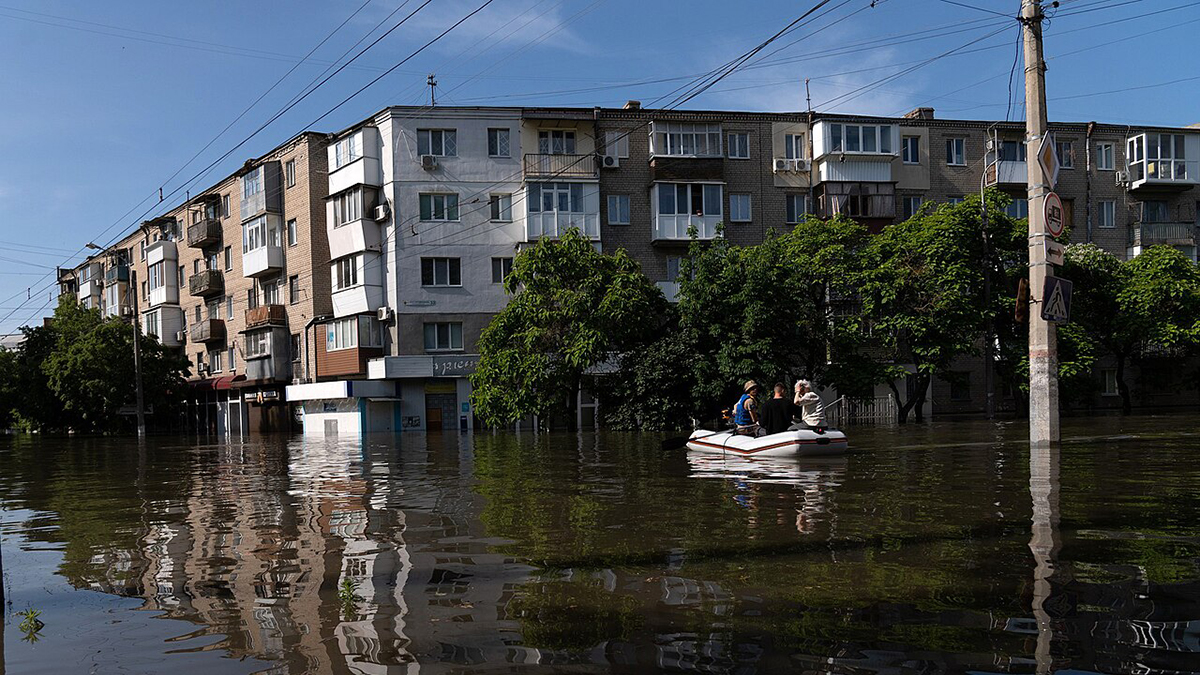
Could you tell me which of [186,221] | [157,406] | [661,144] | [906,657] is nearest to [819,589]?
Answer: [906,657]

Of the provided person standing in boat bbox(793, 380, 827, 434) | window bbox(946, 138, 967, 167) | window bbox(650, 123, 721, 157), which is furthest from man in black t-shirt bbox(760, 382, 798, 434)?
window bbox(946, 138, 967, 167)

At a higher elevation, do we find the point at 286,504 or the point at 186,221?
the point at 186,221

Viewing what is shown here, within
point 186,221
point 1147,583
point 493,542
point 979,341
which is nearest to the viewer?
point 1147,583

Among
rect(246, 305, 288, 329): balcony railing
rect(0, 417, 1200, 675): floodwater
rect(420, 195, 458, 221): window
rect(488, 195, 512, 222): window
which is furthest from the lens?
rect(246, 305, 288, 329): balcony railing

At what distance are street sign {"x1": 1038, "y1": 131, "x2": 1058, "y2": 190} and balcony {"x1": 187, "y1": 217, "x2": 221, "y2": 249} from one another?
6097 centimetres

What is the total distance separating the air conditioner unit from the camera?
2031 inches

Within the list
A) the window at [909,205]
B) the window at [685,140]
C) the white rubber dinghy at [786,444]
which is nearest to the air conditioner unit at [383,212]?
the window at [685,140]

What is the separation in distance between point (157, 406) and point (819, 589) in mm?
65821

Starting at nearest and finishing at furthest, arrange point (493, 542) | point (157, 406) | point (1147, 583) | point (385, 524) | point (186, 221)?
1. point (1147, 583)
2. point (493, 542)
3. point (385, 524)
4. point (157, 406)
5. point (186, 221)

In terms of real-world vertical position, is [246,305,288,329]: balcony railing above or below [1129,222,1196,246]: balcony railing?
below

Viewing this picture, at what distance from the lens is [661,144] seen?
52594mm

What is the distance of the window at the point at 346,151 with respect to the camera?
5259 cm

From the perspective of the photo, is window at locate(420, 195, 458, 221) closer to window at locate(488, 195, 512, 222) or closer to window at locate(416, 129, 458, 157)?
window at locate(488, 195, 512, 222)

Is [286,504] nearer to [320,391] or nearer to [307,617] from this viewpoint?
[307,617]
